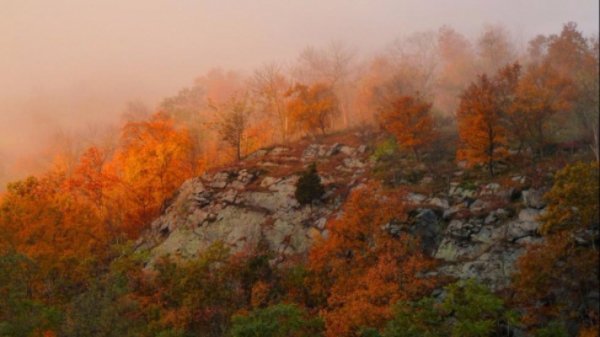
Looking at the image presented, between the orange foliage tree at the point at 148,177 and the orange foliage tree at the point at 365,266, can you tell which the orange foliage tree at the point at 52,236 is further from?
the orange foliage tree at the point at 365,266

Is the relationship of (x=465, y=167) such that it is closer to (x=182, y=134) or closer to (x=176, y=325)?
(x=176, y=325)

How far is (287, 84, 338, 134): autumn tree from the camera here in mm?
61406

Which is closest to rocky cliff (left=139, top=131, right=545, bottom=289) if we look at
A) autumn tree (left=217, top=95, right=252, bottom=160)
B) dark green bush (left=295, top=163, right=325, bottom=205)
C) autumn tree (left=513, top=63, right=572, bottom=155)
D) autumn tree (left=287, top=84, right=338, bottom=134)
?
dark green bush (left=295, top=163, right=325, bottom=205)

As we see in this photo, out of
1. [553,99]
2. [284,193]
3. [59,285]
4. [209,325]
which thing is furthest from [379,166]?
[59,285]

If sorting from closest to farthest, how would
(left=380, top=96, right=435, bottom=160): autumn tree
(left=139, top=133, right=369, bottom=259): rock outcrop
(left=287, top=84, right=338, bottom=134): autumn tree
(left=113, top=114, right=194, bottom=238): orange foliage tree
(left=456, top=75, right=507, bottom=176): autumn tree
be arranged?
(left=456, top=75, right=507, bottom=176): autumn tree
(left=139, top=133, right=369, bottom=259): rock outcrop
(left=380, top=96, right=435, bottom=160): autumn tree
(left=113, top=114, right=194, bottom=238): orange foliage tree
(left=287, top=84, right=338, bottom=134): autumn tree

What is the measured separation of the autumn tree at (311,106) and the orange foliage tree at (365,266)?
2515 centimetres

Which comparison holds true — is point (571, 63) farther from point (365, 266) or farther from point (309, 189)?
point (365, 266)

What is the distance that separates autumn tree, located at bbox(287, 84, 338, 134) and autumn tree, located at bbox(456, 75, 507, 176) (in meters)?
21.2

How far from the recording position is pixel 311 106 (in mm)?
61625

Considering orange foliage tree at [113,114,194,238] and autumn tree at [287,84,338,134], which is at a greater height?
autumn tree at [287,84,338,134]

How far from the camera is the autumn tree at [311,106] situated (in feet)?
201

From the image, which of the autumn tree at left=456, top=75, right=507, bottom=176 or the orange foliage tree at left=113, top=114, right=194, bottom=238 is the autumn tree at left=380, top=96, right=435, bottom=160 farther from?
the orange foliage tree at left=113, top=114, right=194, bottom=238

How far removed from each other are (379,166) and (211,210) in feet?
53.2

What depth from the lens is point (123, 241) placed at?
5091 centimetres
